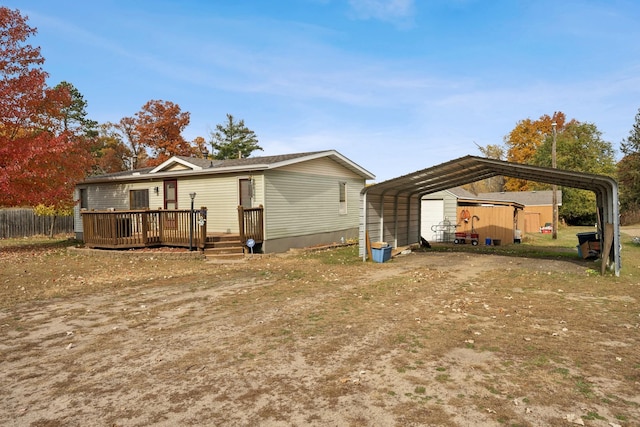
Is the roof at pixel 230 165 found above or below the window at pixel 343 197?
above

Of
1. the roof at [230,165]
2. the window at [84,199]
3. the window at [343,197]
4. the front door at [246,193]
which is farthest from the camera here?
the window at [84,199]

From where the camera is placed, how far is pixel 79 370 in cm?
442

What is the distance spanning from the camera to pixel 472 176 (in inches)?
623

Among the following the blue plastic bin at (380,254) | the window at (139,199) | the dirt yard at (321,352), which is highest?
the window at (139,199)

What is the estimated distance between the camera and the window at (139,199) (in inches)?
762

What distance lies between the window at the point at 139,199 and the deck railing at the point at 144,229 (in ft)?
14.3

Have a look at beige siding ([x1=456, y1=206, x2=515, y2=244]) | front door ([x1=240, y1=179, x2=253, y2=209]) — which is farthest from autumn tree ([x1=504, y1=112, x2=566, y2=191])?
front door ([x1=240, y1=179, x2=253, y2=209])

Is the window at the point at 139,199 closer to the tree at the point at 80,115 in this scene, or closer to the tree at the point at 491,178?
the tree at the point at 80,115

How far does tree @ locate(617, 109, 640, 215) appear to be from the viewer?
4088 cm

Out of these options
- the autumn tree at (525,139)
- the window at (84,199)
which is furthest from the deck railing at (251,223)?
the autumn tree at (525,139)

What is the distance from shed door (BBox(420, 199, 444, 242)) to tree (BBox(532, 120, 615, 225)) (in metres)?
22.8

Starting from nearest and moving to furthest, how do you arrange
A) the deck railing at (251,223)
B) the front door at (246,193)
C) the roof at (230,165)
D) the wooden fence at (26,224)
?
the deck railing at (251,223), the roof at (230,165), the front door at (246,193), the wooden fence at (26,224)

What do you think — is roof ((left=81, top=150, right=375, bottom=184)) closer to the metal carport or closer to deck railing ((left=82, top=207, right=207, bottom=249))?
deck railing ((left=82, top=207, right=207, bottom=249))

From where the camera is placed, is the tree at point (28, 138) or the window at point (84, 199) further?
the window at point (84, 199)
